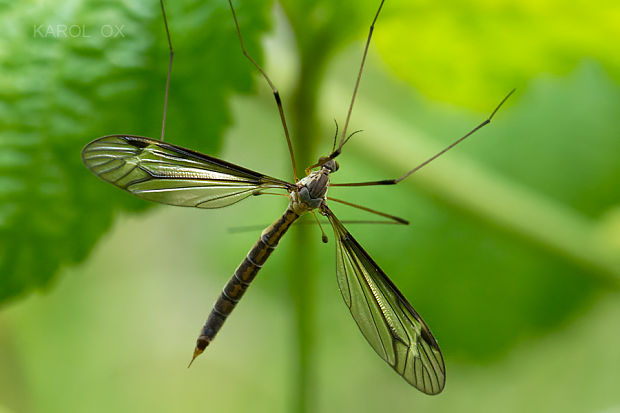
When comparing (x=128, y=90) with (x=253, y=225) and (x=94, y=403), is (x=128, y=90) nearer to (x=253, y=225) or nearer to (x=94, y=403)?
(x=253, y=225)

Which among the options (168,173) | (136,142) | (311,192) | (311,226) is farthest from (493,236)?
Result: (136,142)

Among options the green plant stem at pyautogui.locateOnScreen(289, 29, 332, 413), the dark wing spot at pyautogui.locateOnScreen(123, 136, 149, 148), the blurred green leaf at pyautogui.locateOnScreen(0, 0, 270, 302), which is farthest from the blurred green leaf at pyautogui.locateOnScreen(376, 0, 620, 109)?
the dark wing spot at pyautogui.locateOnScreen(123, 136, 149, 148)

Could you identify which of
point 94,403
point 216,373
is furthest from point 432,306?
point 94,403

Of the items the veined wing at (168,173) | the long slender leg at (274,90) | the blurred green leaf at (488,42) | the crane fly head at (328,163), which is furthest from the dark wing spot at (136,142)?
the blurred green leaf at (488,42)

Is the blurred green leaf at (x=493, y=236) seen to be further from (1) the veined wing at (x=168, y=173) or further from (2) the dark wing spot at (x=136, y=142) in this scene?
(2) the dark wing spot at (x=136, y=142)

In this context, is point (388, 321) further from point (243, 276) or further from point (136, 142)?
point (136, 142)

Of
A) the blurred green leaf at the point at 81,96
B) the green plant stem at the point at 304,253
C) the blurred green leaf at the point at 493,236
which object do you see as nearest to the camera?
the blurred green leaf at the point at 81,96
